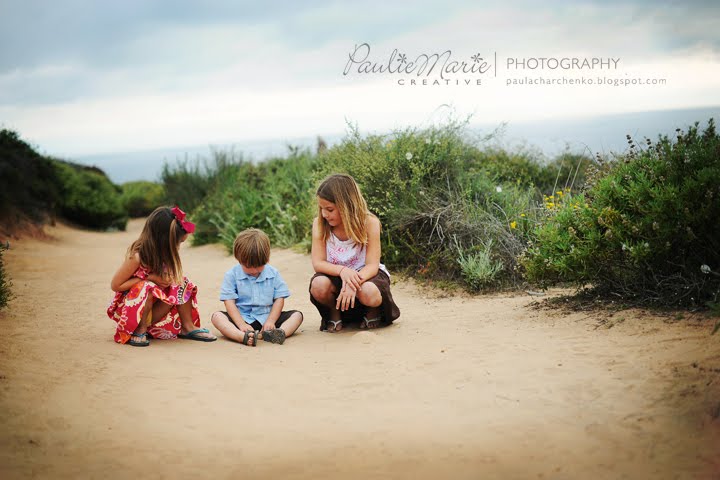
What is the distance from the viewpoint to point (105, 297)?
7.39 meters

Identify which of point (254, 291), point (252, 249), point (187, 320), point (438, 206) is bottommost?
point (187, 320)

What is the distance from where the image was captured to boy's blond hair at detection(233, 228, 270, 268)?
5.09 meters

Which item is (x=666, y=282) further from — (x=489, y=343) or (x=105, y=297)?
(x=105, y=297)

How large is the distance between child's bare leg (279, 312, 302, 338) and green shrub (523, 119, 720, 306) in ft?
7.20

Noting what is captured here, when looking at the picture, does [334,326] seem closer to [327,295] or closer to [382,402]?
[327,295]

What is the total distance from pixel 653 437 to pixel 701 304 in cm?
179

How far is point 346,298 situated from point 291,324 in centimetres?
55

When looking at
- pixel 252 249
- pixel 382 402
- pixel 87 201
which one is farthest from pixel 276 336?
pixel 87 201

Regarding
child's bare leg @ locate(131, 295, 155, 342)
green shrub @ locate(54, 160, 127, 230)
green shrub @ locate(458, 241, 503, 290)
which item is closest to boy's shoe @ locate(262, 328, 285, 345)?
child's bare leg @ locate(131, 295, 155, 342)

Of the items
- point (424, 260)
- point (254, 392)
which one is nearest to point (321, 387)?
point (254, 392)

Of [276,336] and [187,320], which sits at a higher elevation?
[187,320]

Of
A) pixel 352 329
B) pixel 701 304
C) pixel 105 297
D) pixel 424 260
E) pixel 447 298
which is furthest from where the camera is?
pixel 424 260

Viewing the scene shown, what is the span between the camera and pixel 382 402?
374 centimetres

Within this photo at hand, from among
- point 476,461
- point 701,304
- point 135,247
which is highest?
point 135,247
